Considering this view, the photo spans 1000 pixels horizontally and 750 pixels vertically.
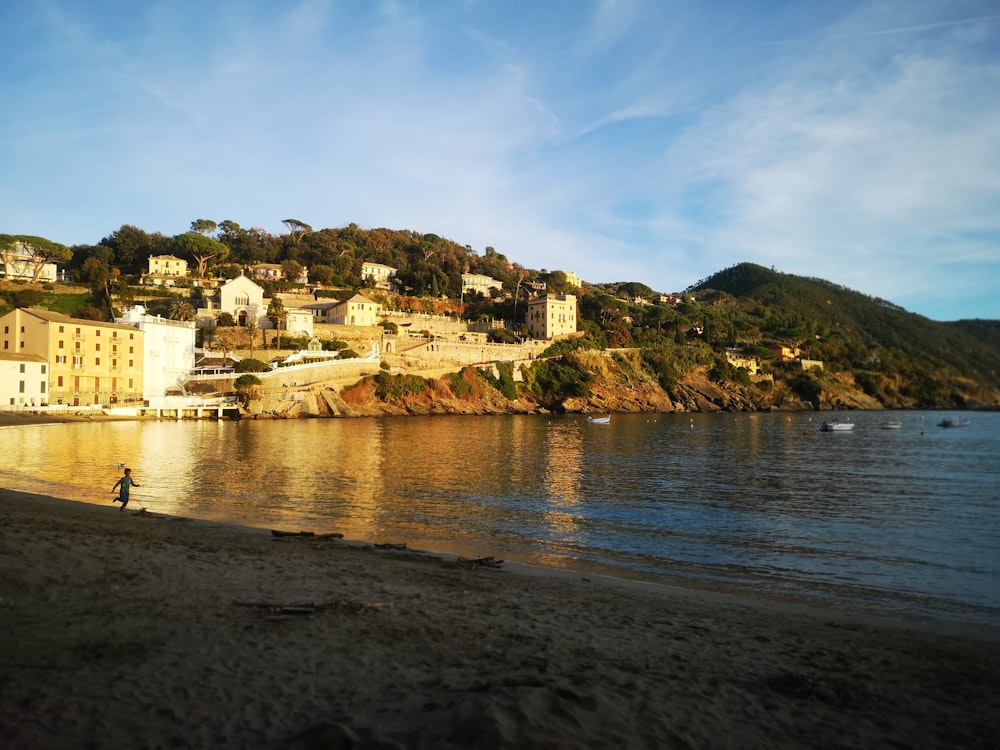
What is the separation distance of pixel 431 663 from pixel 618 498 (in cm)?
1813

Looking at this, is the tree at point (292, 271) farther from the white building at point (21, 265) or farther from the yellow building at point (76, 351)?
the yellow building at point (76, 351)

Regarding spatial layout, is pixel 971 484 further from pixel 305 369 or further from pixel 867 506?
pixel 305 369

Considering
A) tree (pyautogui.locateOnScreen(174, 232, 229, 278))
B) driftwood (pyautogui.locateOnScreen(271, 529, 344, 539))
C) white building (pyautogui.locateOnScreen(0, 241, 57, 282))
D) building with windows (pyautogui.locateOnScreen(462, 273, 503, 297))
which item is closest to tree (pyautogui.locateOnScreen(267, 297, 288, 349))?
tree (pyautogui.locateOnScreen(174, 232, 229, 278))

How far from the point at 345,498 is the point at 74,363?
54212 millimetres

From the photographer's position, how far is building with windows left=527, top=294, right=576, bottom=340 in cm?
10456

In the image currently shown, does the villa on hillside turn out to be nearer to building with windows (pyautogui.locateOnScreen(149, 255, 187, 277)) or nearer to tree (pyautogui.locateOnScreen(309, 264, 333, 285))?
building with windows (pyautogui.locateOnScreen(149, 255, 187, 277))

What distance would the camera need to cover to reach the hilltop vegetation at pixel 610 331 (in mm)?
90625

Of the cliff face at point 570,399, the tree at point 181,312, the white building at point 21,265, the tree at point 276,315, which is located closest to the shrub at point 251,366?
the cliff face at point 570,399

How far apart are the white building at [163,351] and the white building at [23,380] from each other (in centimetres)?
913

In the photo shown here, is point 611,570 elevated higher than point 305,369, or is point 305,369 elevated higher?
point 305,369

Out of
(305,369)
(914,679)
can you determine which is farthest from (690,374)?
(914,679)

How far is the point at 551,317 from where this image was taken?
104750mm

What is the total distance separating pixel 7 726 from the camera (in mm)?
4531

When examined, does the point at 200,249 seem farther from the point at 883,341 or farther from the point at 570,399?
the point at 883,341
